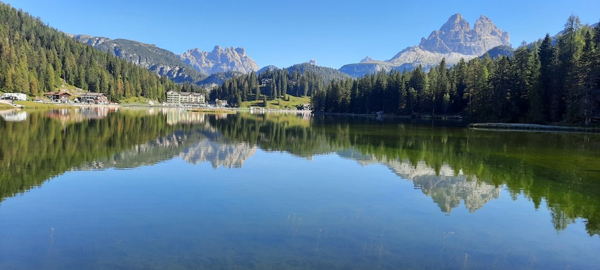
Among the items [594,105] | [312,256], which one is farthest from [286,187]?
[594,105]

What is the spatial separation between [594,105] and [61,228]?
86388mm

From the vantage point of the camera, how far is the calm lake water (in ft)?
35.9

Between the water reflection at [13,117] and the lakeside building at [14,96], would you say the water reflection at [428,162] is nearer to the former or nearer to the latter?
the water reflection at [13,117]

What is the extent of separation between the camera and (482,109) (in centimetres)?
9825

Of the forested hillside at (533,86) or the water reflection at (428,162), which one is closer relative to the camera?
the water reflection at (428,162)

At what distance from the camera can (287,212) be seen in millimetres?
15586

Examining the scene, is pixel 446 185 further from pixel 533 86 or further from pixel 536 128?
pixel 533 86

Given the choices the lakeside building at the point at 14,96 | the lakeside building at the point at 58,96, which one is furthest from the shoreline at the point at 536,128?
the lakeside building at the point at 58,96

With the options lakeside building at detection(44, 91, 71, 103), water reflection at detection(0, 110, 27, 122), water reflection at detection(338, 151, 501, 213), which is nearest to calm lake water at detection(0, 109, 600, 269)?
water reflection at detection(338, 151, 501, 213)

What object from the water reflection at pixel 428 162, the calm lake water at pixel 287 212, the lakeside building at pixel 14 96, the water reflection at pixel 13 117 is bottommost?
the calm lake water at pixel 287 212

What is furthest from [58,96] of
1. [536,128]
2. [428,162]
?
[428,162]

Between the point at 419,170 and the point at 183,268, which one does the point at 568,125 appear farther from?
the point at 183,268

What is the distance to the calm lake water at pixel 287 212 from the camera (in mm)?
10938

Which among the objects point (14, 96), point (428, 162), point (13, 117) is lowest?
point (428, 162)
